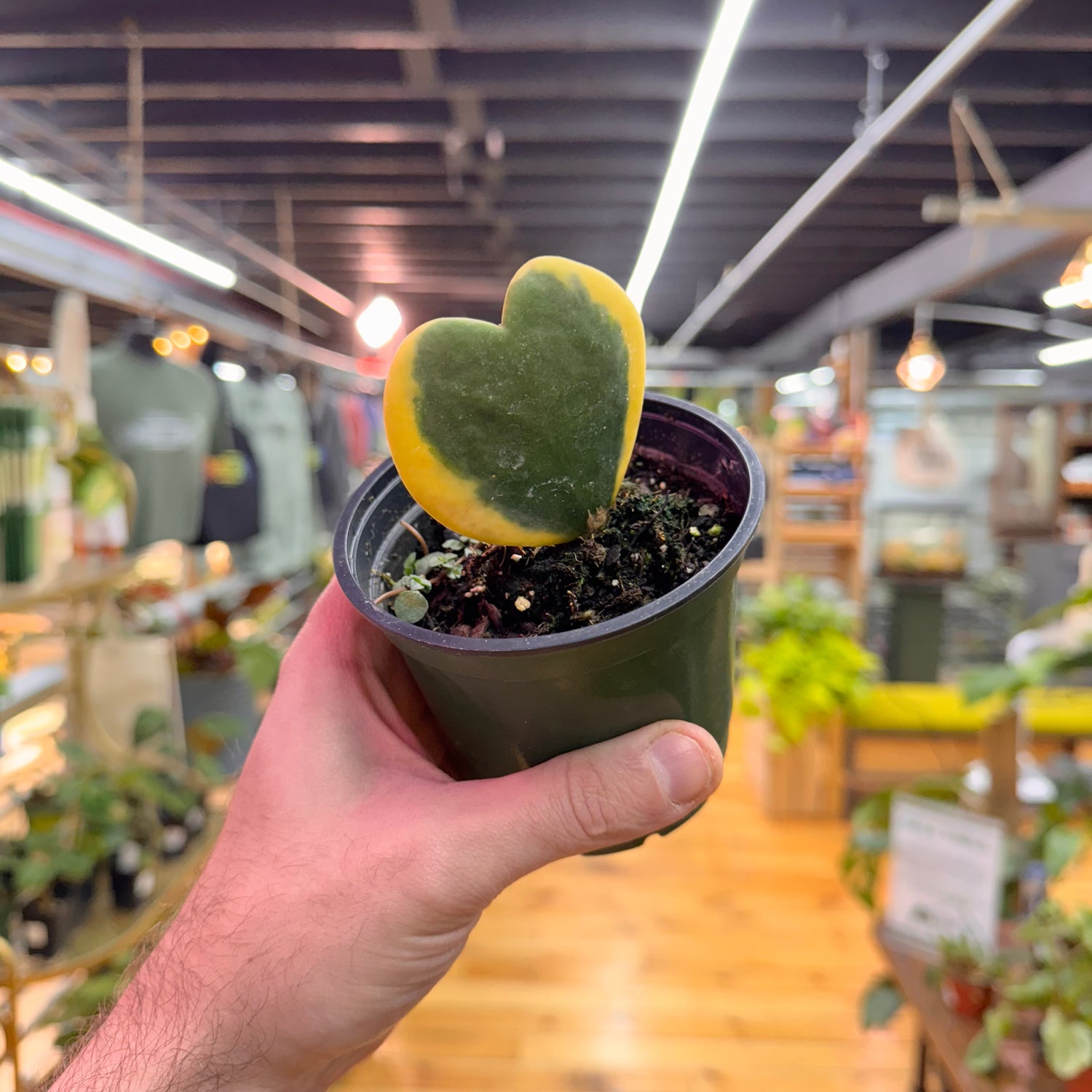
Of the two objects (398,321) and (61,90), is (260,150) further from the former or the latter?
(398,321)

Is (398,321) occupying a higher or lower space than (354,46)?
lower

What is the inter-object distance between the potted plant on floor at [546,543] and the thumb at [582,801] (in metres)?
0.03

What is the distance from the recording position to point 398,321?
232cm

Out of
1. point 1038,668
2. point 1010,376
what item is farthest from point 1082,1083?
point 1010,376

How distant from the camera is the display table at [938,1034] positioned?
136cm

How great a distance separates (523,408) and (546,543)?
12 cm

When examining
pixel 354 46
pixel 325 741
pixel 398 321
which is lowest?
pixel 325 741

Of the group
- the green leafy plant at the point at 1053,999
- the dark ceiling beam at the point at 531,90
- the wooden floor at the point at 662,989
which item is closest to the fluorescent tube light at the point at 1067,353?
the dark ceiling beam at the point at 531,90

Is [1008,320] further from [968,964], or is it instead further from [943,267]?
[968,964]

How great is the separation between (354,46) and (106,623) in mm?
2243

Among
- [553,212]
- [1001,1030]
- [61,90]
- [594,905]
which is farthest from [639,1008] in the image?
[553,212]

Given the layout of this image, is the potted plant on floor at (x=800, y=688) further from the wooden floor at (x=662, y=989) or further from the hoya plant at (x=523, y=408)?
the hoya plant at (x=523, y=408)

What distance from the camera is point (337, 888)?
2.28 ft

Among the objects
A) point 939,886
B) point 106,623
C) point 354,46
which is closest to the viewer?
point 939,886
